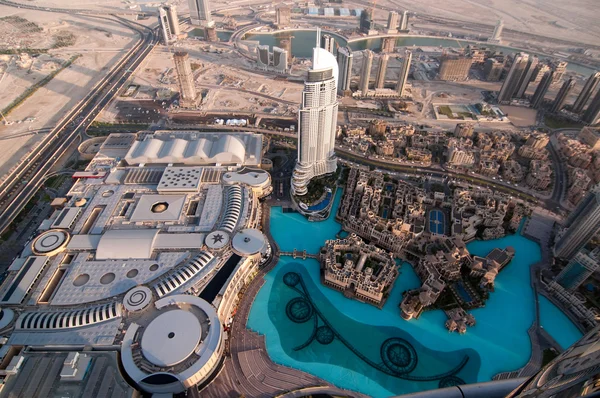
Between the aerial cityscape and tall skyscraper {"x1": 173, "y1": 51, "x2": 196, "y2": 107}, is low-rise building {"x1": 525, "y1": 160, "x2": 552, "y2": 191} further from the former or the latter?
tall skyscraper {"x1": 173, "y1": 51, "x2": 196, "y2": 107}

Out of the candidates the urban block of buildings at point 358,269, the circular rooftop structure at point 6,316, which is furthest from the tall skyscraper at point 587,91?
the circular rooftop structure at point 6,316

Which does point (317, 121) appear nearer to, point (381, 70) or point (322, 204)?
point (322, 204)

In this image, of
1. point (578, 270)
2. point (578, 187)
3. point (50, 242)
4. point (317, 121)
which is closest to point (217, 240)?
point (50, 242)

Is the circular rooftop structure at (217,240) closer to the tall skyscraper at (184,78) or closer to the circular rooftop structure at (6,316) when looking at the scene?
the circular rooftop structure at (6,316)

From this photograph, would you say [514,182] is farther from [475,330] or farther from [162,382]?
[162,382]

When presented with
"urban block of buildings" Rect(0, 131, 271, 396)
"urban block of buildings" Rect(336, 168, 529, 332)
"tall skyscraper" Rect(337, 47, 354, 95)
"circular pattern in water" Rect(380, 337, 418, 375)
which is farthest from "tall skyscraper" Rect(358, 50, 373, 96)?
"circular pattern in water" Rect(380, 337, 418, 375)

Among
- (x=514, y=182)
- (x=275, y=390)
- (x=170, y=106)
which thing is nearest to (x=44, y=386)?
(x=275, y=390)
